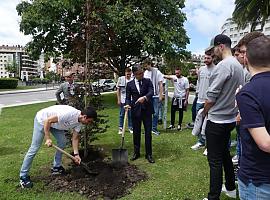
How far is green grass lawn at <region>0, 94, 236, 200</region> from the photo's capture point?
5023mm

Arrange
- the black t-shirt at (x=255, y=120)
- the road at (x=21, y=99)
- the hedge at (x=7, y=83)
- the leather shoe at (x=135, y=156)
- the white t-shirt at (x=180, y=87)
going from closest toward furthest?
the black t-shirt at (x=255, y=120) → the leather shoe at (x=135, y=156) → the white t-shirt at (x=180, y=87) → the road at (x=21, y=99) → the hedge at (x=7, y=83)

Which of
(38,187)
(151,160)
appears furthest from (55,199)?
(151,160)

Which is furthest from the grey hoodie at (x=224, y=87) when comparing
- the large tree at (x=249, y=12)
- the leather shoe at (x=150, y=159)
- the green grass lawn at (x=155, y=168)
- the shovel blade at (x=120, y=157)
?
the large tree at (x=249, y=12)

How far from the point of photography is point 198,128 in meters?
7.03

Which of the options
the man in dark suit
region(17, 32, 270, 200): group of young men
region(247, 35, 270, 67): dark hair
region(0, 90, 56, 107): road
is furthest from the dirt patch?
region(0, 90, 56, 107): road

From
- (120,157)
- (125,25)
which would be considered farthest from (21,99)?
(120,157)

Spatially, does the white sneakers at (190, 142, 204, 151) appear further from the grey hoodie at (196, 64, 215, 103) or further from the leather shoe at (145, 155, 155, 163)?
the leather shoe at (145, 155, 155, 163)

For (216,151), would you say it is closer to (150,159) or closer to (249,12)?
(150,159)

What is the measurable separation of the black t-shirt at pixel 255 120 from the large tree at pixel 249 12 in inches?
824

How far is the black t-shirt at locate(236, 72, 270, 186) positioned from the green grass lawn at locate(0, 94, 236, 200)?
2.66 metres

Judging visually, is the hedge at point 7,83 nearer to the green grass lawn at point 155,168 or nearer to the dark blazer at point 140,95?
the green grass lawn at point 155,168

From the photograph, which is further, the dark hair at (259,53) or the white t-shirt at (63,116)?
the white t-shirt at (63,116)

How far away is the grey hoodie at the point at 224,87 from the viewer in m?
4.12

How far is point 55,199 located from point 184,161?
2720 mm
